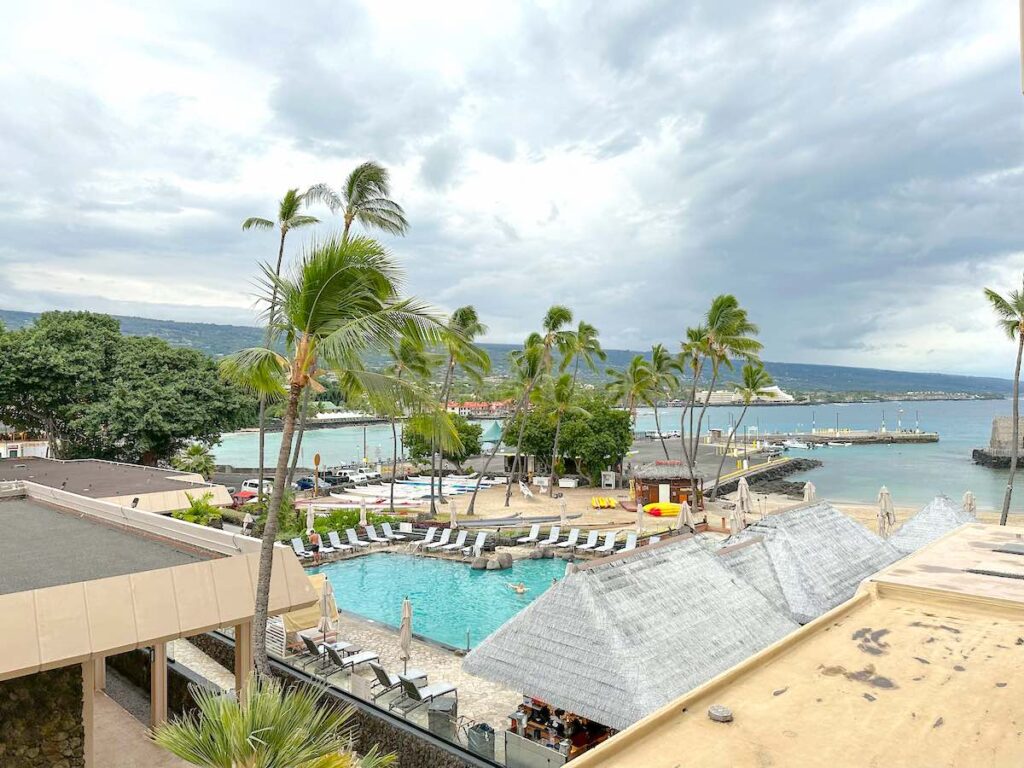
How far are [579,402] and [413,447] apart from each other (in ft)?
38.1

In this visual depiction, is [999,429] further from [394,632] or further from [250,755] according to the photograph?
[250,755]

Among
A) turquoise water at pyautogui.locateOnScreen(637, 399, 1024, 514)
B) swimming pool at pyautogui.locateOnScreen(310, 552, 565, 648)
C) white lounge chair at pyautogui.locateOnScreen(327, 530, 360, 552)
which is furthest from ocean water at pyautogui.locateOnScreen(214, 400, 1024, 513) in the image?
swimming pool at pyautogui.locateOnScreen(310, 552, 565, 648)

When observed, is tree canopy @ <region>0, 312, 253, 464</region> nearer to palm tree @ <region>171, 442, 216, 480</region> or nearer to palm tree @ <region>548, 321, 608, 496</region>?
palm tree @ <region>171, 442, 216, 480</region>

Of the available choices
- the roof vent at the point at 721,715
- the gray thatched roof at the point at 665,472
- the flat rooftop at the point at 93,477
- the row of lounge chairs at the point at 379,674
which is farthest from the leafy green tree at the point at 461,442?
the roof vent at the point at 721,715

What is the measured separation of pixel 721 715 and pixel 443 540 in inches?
720

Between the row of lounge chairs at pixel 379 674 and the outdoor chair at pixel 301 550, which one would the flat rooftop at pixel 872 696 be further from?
the outdoor chair at pixel 301 550

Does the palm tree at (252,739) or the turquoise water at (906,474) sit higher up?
the palm tree at (252,739)

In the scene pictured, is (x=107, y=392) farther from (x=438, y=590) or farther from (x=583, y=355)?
(x=583, y=355)

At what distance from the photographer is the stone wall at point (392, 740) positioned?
25.8 feet

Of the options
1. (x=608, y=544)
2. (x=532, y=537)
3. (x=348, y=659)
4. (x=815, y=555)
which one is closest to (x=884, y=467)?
(x=608, y=544)

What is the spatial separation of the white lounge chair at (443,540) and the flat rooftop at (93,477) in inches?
299

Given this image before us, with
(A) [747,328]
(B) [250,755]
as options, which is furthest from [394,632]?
(A) [747,328]

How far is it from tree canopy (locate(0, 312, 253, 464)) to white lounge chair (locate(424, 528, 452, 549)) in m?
15.3

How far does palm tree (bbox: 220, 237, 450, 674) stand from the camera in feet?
25.8
